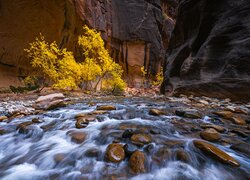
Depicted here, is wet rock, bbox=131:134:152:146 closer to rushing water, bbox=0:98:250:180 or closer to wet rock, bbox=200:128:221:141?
rushing water, bbox=0:98:250:180

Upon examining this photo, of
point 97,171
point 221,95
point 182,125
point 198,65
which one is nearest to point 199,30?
point 198,65

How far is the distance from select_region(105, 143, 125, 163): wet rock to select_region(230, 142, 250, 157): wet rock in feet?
4.31

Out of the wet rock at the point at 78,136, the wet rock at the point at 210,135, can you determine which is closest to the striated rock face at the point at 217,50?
the wet rock at the point at 210,135

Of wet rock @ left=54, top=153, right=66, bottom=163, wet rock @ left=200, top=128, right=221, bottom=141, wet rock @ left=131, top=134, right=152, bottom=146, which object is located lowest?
wet rock @ left=54, top=153, right=66, bottom=163

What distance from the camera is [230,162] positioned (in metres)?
1.57

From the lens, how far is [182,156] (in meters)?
1.72

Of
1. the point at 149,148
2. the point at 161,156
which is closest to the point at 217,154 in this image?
the point at 161,156

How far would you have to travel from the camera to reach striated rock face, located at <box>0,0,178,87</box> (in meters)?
12.8

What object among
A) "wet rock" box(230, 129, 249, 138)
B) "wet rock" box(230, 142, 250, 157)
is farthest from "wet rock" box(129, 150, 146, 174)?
"wet rock" box(230, 129, 249, 138)

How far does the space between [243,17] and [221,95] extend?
120 inches

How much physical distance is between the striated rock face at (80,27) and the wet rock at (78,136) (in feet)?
44.3

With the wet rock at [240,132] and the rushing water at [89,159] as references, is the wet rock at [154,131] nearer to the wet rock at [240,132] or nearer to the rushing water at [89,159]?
the rushing water at [89,159]

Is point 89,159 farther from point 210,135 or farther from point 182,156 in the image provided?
point 210,135

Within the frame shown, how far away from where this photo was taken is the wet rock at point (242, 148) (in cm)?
179
